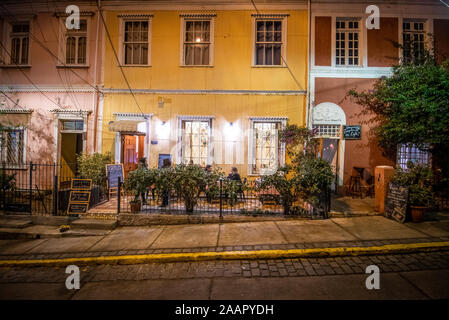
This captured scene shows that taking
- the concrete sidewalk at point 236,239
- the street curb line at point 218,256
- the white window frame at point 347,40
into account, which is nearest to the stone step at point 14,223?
the concrete sidewalk at point 236,239

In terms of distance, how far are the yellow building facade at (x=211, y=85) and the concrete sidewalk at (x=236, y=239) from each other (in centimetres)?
415

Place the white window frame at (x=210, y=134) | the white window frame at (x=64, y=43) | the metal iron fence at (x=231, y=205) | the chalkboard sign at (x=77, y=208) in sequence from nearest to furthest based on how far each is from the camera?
1. the metal iron fence at (x=231, y=205)
2. the chalkboard sign at (x=77, y=208)
3. the white window frame at (x=210, y=134)
4. the white window frame at (x=64, y=43)

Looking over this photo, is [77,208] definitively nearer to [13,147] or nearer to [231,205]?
[231,205]

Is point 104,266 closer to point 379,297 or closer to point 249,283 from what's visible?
point 249,283

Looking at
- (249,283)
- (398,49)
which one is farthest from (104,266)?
(398,49)

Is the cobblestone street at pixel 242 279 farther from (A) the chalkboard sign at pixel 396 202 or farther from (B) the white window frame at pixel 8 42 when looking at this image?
(B) the white window frame at pixel 8 42

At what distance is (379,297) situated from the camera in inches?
134

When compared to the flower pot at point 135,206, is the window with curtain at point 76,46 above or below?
above

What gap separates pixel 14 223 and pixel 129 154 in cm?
492

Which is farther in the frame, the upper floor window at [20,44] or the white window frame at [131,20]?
the upper floor window at [20,44]

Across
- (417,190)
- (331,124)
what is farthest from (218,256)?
(331,124)

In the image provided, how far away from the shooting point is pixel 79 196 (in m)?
7.23

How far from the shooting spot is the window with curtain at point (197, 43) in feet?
33.7

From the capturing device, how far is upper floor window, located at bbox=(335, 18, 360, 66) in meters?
10.1
